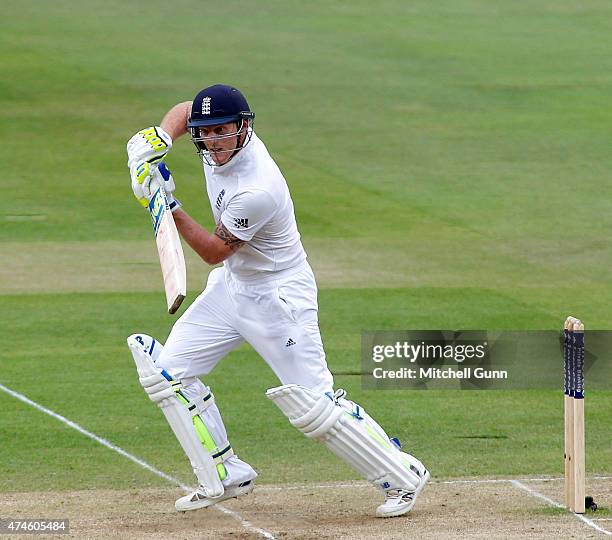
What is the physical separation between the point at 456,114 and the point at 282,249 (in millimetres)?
14331

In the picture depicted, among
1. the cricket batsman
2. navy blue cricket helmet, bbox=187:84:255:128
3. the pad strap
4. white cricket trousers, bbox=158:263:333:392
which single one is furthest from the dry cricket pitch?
navy blue cricket helmet, bbox=187:84:255:128

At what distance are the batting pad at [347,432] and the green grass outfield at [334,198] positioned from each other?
103cm

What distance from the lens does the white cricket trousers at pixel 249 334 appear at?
22.3 ft

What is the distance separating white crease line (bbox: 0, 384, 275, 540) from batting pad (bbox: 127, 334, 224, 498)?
216mm

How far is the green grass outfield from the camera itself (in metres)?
8.91

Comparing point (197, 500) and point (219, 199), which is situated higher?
point (219, 199)

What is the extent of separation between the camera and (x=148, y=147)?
663 cm

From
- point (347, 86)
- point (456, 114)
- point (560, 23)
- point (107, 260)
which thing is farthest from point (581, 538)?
point (560, 23)

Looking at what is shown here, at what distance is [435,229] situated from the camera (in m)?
15.5

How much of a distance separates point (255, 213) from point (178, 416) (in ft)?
3.72

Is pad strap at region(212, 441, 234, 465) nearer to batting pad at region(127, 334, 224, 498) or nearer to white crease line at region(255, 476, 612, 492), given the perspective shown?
batting pad at region(127, 334, 224, 498)

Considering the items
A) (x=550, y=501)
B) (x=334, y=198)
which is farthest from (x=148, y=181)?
(x=334, y=198)

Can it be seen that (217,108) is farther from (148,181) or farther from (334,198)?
(334,198)

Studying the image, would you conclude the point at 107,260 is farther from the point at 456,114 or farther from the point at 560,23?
the point at 560,23
